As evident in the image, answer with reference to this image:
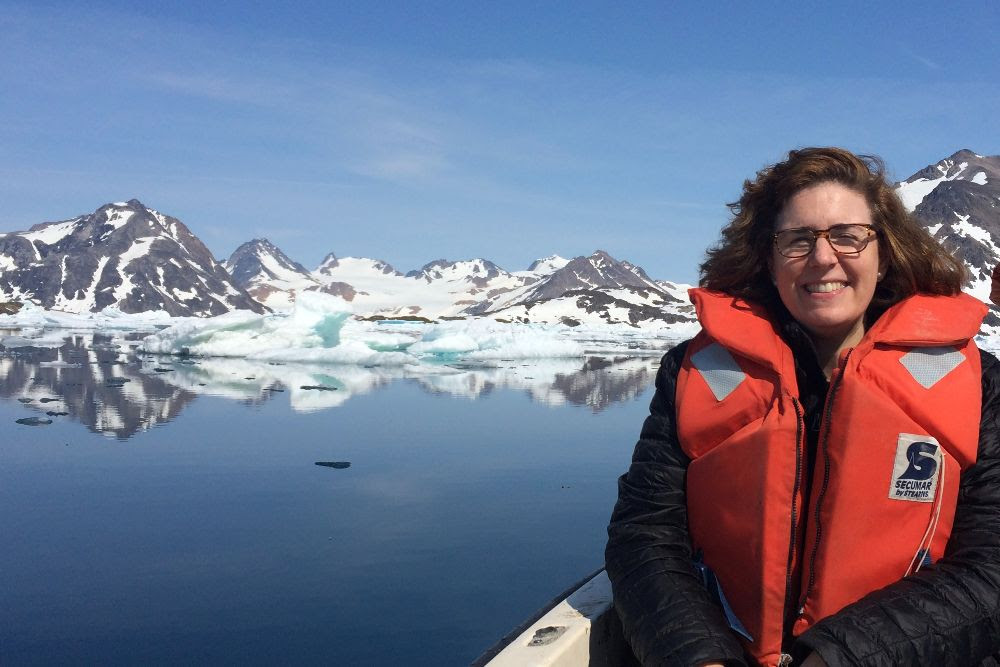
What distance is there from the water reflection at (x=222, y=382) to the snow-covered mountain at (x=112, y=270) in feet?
475

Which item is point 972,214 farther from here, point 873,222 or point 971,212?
point 873,222

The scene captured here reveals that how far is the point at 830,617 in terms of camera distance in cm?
199

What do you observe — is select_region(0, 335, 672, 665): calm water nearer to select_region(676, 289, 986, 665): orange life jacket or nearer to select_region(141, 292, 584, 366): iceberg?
select_region(676, 289, 986, 665): orange life jacket

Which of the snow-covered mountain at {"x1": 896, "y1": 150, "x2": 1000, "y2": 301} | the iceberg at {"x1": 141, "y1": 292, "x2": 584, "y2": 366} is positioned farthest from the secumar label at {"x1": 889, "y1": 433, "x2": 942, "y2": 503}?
the snow-covered mountain at {"x1": 896, "y1": 150, "x2": 1000, "y2": 301}

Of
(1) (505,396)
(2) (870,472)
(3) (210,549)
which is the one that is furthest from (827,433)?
(1) (505,396)

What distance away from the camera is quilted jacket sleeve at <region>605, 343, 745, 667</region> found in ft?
6.73

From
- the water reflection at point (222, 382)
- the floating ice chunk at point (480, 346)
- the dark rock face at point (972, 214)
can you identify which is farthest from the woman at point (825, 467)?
the dark rock face at point (972, 214)

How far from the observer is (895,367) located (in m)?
2.15

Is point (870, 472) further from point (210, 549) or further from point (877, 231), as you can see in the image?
point (210, 549)

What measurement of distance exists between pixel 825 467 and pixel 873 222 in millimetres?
760

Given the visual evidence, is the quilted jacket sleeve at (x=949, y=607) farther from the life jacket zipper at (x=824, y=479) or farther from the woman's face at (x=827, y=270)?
the woman's face at (x=827, y=270)

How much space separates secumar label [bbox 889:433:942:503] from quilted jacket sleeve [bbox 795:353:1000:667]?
0.50 ft

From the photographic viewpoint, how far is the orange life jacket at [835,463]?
208 centimetres

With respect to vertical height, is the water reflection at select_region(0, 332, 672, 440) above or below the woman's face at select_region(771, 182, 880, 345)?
below
